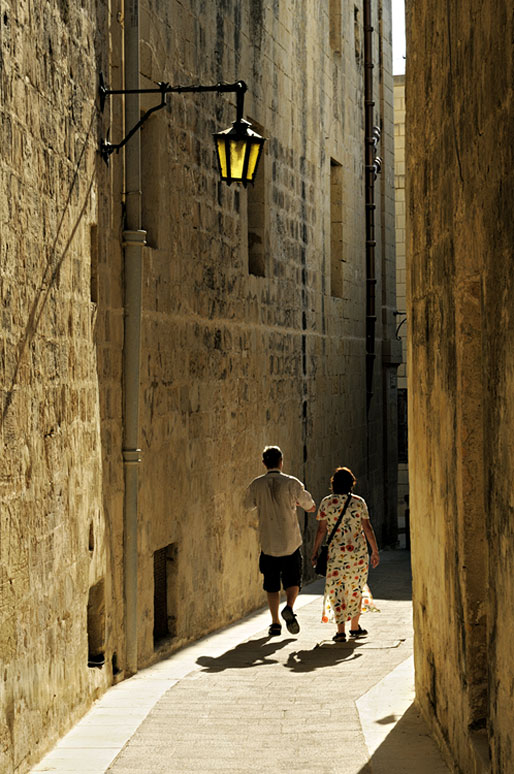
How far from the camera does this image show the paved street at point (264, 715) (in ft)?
18.9

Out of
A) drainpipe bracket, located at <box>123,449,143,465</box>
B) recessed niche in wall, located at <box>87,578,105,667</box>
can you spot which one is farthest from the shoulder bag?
recessed niche in wall, located at <box>87,578,105,667</box>

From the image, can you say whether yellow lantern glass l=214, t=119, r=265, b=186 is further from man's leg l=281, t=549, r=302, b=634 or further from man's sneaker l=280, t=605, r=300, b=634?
man's sneaker l=280, t=605, r=300, b=634

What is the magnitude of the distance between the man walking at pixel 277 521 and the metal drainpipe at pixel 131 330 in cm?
154

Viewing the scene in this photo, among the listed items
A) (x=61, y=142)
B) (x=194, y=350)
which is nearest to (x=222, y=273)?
(x=194, y=350)

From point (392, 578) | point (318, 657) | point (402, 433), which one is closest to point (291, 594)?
point (318, 657)

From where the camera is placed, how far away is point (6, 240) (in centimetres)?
532

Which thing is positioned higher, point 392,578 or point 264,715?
point 264,715

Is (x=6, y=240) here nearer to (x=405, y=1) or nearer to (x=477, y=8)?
(x=477, y=8)

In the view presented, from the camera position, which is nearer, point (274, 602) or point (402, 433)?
point (274, 602)

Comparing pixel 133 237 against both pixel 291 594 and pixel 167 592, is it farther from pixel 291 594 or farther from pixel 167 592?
pixel 291 594

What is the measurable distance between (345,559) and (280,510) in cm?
60

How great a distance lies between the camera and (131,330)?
802 cm

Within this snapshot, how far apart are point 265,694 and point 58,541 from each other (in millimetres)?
1739

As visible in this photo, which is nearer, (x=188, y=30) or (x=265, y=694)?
(x=265, y=694)
